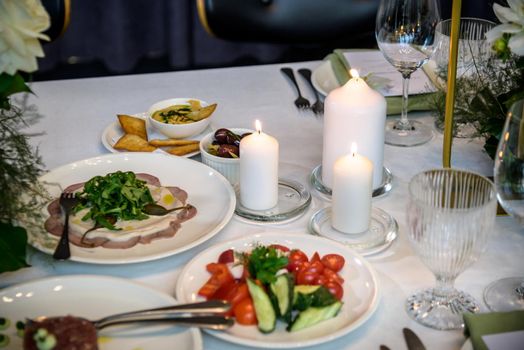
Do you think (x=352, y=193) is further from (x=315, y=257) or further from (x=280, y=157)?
(x=280, y=157)

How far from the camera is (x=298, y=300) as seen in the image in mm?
952

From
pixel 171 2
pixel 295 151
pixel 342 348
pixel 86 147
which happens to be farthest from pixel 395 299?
pixel 171 2

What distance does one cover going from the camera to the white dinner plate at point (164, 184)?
3.63 ft

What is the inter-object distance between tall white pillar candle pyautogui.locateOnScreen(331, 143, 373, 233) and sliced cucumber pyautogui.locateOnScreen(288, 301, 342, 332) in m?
0.23

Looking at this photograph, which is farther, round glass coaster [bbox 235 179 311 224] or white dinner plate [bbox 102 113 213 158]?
white dinner plate [bbox 102 113 213 158]

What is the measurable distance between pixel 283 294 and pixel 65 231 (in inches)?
14.5

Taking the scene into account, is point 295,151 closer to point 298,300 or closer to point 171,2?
point 298,300

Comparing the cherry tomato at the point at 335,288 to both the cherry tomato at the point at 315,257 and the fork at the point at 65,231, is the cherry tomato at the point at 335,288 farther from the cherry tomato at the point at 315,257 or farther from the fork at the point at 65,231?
the fork at the point at 65,231

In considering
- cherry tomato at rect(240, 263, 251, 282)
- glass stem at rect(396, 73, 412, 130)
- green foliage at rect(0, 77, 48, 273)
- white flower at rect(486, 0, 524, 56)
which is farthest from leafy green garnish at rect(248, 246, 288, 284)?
glass stem at rect(396, 73, 412, 130)

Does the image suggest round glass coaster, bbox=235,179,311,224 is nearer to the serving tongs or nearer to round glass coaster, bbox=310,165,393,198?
round glass coaster, bbox=310,165,393,198

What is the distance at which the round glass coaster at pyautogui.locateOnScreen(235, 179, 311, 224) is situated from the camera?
1.23 m

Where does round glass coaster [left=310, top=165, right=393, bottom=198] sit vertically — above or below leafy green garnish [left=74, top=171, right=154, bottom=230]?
below

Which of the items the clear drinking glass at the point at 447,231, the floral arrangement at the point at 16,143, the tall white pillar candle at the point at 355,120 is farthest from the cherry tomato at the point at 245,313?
the tall white pillar candle at the point at 355,120

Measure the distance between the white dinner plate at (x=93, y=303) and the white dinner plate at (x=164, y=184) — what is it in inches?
2.6
